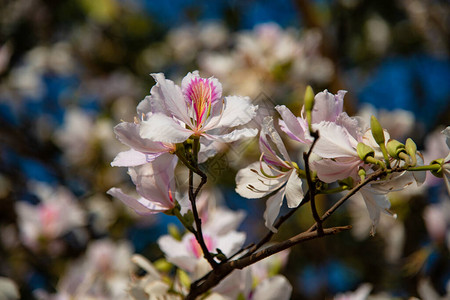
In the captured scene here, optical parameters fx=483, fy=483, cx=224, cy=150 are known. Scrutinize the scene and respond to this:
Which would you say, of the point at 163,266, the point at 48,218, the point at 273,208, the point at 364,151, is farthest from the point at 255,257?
the point at 48,218

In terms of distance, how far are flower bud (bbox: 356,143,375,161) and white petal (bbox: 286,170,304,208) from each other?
8 cm

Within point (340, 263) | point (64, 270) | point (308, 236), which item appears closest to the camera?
point (308, 236)

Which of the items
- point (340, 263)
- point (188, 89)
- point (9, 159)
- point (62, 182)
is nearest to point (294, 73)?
point (340, 263)

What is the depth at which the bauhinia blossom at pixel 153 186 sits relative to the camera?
66 centimetres

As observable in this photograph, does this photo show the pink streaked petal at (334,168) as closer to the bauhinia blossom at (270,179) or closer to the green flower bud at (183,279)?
the bauhinia blossom at (270,179)

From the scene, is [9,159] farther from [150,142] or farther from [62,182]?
[150,142]

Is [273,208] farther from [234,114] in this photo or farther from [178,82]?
[178,82]

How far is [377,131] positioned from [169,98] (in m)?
0.26

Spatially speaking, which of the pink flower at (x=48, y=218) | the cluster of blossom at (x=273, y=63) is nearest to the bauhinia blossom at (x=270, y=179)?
the cluster of blossom at (x=273, y=63)

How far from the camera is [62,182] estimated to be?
86.3 inches

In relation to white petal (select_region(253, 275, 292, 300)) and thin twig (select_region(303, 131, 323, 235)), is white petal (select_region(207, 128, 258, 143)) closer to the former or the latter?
thin twig (select_region(303, 131, 323, 235))

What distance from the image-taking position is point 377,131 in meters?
0.58

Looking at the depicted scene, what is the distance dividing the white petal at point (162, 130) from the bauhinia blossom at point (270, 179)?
0.11m

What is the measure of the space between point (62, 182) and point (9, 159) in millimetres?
477
